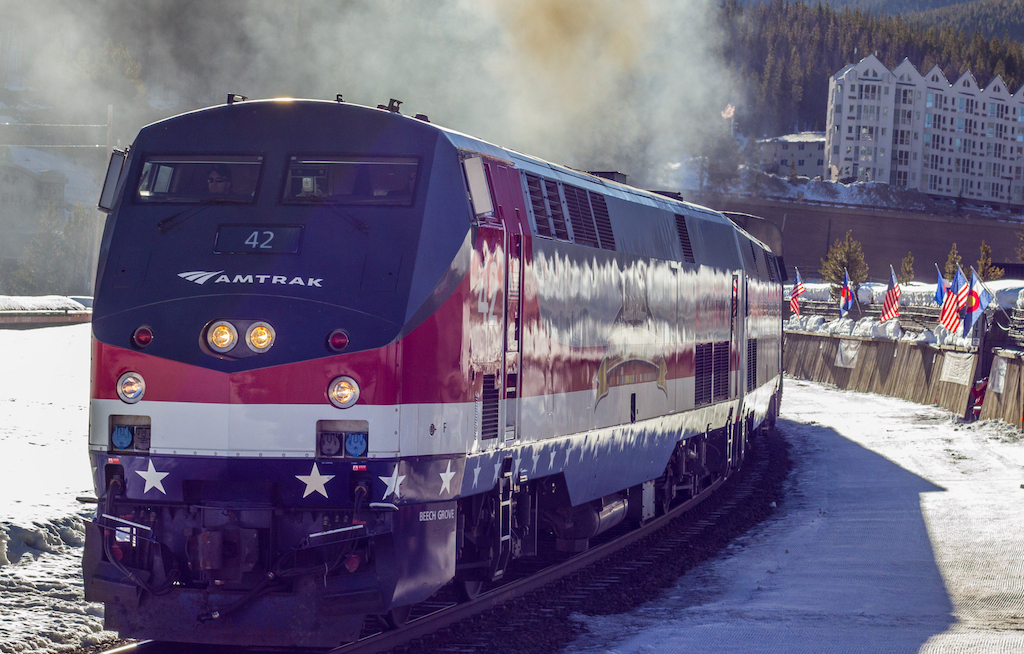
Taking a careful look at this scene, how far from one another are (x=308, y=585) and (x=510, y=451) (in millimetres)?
2381

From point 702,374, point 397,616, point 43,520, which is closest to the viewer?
point 397,616

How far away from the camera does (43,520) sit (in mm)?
11484

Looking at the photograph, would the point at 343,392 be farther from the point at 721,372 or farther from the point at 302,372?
the point at 721,372

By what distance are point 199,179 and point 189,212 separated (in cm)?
34

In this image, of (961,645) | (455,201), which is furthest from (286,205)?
(961,645)

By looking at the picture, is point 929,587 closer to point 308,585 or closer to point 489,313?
point 489,313

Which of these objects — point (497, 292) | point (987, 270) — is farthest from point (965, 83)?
point (497, 292)

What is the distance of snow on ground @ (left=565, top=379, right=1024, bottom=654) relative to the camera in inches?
383

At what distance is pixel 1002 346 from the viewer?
98.4 feet

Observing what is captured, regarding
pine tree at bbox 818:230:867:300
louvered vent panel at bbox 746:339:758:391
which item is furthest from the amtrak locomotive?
pine tree at bbox 818:230:867:300

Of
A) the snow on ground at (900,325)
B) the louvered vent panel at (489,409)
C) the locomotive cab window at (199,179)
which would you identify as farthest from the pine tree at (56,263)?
the louvered vent panel at (489,409)

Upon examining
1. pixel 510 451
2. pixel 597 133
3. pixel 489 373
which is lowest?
pixel 510 451

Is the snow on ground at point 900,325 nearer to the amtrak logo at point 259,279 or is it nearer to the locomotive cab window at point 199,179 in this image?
the locomotive cab window at point 199,179

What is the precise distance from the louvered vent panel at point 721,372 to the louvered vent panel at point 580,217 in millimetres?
5889
